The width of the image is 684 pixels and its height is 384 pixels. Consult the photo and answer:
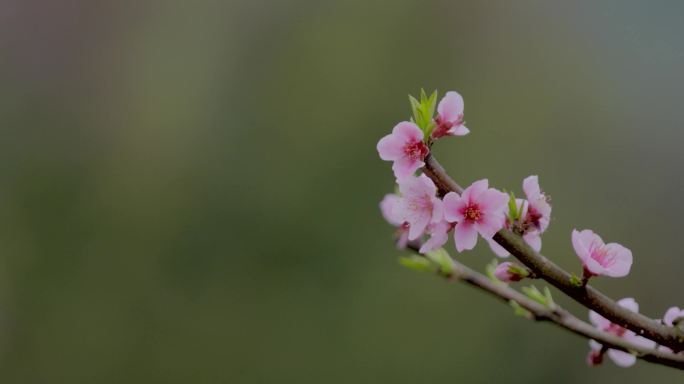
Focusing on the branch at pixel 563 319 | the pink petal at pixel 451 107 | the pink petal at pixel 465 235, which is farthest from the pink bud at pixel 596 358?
the pink petal at pixel 451 107

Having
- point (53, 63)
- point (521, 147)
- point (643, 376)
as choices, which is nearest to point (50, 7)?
point (53, 63)

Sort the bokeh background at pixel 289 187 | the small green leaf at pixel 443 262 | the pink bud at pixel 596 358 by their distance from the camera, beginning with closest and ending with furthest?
1. the pink bud at pixel 596 358
2. the small green leaf at pixel 443 262
3. the bokeh background at pixel 289 187

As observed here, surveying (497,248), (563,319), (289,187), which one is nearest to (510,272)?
(497,248)

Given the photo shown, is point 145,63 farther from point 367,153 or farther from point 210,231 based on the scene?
point 367,153

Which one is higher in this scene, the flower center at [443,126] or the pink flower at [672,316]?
the flower center at [443,126]

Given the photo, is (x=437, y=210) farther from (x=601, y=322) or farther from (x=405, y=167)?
(x=601, y=322)

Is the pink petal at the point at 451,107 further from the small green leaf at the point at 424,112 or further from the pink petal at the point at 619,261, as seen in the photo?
the pink petal at the point at 619,261
